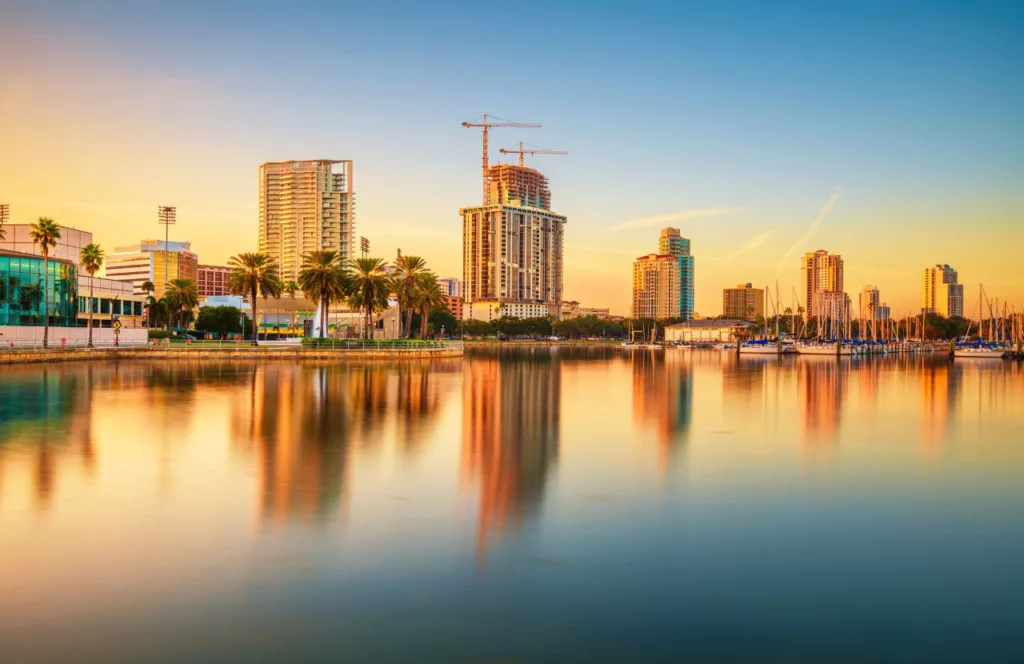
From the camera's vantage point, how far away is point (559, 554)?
10789mm

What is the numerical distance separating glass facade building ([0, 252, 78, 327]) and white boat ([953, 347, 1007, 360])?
126 metres

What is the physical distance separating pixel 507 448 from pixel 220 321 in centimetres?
9302

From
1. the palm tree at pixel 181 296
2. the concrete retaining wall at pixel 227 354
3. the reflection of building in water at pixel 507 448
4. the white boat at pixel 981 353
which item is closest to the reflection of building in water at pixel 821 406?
the reflection of building in water at pixel 507 448

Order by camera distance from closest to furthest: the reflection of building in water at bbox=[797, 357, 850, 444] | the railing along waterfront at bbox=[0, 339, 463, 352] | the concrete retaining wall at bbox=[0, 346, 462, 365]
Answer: the reflection of building in water at bbox=[797, 357, 850, 444] < the concrete retaining wall at bbox=[0, 346, 462, 365] < the railing along waterfront at bbox=[0, 339, 463, 352]

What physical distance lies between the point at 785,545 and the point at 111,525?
11290 millimetres

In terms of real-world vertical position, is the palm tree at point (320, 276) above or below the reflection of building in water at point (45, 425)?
above

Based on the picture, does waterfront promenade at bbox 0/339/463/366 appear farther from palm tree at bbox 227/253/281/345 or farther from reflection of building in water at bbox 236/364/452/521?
reflection of building in water at bbox 236/364/452/521

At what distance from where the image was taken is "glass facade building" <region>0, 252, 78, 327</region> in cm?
6469

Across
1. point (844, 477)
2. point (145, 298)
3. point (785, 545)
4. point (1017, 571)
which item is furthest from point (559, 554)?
point (145, 298)

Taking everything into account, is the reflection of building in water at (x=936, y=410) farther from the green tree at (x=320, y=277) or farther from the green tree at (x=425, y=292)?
the green tree at (x=320, y=277)

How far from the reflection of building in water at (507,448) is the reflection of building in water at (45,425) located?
8.46m

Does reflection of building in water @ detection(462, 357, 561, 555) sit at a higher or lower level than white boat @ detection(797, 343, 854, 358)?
lower

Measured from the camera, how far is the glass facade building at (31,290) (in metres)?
64.7

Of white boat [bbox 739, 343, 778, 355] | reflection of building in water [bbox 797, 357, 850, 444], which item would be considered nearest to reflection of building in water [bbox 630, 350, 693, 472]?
reflection of building in water [bbox 797, 357, 850, 444]
